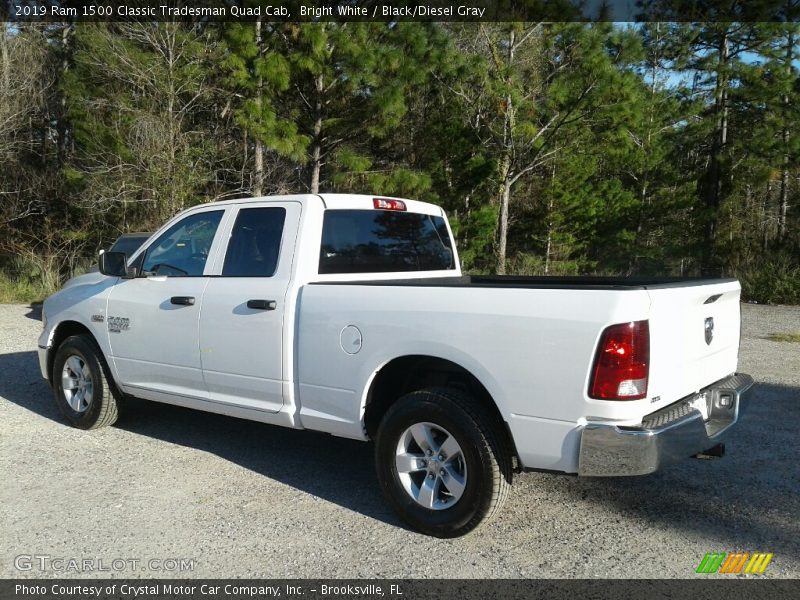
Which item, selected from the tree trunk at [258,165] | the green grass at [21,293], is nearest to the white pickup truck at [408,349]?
the green grass at [21,293]

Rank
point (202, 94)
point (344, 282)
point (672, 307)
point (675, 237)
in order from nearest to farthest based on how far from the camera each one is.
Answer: point (672, 307)
point (344, 282)
point (202, 94)
point (675, 237)

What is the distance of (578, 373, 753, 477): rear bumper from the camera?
3.44 meters

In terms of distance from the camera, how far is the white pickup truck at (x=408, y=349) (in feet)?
11.5

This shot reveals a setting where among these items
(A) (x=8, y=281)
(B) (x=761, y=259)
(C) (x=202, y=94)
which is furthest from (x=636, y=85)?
(A) (x=8, y=281)

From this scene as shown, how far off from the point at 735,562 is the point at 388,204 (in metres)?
3.19

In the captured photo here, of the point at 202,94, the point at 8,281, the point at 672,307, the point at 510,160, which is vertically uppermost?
the point at 202,94

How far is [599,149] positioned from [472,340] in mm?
18944

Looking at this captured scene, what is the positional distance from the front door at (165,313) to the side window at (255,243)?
0.21 metres

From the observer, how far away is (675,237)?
2628 cm

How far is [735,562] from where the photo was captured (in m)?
3.75

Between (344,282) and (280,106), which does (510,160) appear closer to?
(280,106)

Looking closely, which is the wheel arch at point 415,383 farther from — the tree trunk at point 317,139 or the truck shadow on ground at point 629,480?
the tree trunk at point 317,139

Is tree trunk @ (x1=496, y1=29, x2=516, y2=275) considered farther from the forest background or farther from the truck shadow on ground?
the truck shadow on ground

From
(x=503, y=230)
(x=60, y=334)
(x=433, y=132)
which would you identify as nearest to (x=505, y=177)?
(x=503, y=230)
